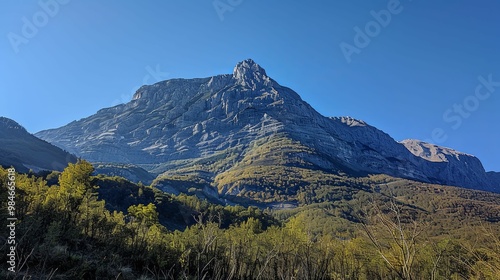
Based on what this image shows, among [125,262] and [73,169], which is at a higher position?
[73,169]

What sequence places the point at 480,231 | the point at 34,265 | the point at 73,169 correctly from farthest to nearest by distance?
the point at 73,169 → the point at 34,265 → the point at 480,231

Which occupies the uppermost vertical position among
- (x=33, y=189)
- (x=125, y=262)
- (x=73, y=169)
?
(x=73, y=169)

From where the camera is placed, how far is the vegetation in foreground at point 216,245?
4.80 metres

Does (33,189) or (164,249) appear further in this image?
(33,189)

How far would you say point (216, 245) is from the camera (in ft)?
41.9

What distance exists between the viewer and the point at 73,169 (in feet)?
150

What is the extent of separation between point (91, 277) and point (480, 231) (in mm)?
16149

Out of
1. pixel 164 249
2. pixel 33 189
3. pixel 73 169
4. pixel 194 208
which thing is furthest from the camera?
pixel 194 208

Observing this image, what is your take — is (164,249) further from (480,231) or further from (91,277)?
(480,231)

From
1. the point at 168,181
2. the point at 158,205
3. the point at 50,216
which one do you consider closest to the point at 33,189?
the point at 50,216

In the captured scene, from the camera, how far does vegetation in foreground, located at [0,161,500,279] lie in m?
4.80

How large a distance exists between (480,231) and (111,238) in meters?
26.5

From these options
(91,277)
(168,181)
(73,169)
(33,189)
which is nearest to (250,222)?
(73,169)

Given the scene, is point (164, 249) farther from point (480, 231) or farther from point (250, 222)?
point (250, 222)
